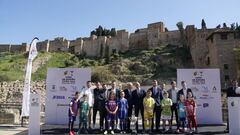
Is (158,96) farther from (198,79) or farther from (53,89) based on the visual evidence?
(53,89)

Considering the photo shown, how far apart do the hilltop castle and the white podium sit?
3931 cm

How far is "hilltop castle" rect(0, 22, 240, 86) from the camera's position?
51.8 meters

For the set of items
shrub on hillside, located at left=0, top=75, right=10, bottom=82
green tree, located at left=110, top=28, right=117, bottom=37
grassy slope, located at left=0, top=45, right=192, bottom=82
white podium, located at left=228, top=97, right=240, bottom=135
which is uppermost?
green tree, located at left=110, top=28, right=117, bottom=37

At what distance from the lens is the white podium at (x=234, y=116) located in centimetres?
1141

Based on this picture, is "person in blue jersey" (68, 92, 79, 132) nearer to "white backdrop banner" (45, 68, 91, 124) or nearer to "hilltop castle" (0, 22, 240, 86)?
"white backdrop banner" (45, 68, 91, 124)

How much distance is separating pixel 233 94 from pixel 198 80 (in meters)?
2.00

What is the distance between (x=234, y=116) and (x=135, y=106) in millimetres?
3183

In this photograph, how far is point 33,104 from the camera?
38.0 feet

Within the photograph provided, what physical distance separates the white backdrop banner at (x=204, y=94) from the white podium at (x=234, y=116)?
3.22 m

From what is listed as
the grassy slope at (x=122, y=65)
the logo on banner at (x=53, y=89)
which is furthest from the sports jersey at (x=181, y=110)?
the grassy slope at (x=122, y=65)

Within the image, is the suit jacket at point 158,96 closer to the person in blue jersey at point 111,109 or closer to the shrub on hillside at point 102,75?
the person in blue jersey at point 111,109

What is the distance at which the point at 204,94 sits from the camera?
14.8 meters

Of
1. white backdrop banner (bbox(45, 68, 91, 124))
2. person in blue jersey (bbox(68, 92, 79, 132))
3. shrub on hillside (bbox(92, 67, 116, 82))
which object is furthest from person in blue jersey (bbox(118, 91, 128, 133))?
shrub on hillside (bbox(92, 67, 116, 82))

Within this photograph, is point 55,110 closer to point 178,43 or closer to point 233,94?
point 233,94
